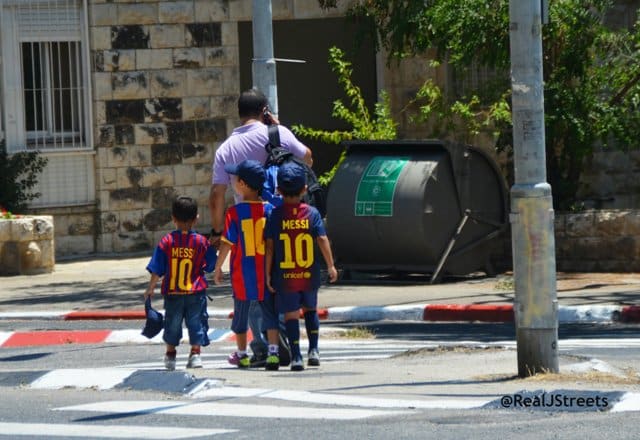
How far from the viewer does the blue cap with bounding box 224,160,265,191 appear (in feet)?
30.7

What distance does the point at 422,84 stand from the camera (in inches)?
751

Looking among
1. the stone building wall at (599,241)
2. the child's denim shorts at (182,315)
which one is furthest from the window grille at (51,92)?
the child's denim shorts at (182,315)

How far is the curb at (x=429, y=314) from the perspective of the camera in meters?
12.7

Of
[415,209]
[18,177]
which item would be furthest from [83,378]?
[18,177]

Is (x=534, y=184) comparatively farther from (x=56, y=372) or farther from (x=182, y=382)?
(x=56, y=372)

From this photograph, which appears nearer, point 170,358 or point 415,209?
point 170,358

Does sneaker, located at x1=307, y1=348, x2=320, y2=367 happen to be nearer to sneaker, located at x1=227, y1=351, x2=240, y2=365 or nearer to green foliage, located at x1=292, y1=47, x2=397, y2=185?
sneaker, located at x1=227, y1=351, x2=240, y2=365

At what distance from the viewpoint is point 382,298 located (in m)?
14.0

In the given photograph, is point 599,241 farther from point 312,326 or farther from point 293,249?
point 293,249

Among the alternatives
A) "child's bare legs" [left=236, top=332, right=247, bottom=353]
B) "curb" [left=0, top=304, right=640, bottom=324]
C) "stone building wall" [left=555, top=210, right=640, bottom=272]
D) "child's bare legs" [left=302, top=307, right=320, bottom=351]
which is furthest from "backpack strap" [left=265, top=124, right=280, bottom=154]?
"stone building wall" [left=555, top=210, right=640, bottom=272]

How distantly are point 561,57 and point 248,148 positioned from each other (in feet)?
22.9

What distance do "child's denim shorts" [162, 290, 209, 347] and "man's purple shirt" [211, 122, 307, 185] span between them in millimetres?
811

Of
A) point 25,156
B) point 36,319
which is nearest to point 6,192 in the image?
point 25,156

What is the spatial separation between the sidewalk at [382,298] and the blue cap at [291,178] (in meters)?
4.08
